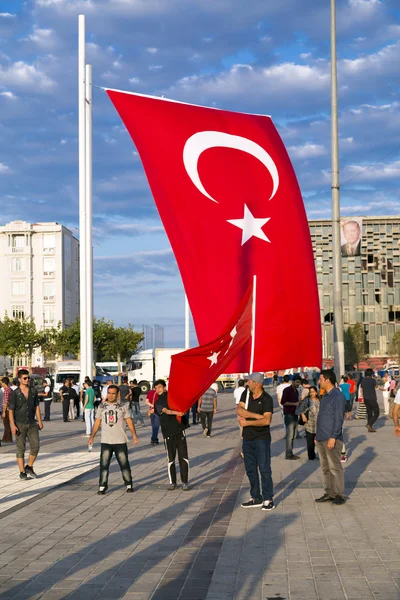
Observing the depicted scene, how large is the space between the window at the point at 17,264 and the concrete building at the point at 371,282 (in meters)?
37.4

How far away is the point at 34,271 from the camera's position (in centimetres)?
11531

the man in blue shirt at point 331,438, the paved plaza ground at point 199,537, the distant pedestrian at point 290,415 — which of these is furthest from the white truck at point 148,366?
the man in blue shirt at point 331,438

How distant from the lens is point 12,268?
115m

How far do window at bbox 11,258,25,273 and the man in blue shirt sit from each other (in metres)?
106

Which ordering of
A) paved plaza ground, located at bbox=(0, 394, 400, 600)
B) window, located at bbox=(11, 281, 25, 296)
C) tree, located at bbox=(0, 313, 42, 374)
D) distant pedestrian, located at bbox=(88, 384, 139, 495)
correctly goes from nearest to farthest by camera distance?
paved plaza ground, located at bbox=(0, 394, 400, 600)
distant pedestrian, located at bbox=(88, 384, 139, 495)
tree, located at bbox=(0, 313, 42, 374)
window, located at bbox=(11, 281, 25, 296)

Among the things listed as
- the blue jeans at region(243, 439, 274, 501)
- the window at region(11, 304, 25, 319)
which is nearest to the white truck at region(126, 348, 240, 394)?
the blue jeans at region(243, 439, 274, 501)

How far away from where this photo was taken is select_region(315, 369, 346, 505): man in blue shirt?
1178 centimetres

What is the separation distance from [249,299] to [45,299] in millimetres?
106875

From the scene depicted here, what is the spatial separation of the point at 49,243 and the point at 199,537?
108 meters

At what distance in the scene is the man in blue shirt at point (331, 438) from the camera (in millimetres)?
11781

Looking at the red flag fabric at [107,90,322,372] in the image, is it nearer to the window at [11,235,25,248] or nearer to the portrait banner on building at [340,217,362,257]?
the portrait banner on building at [340,217,362,257]

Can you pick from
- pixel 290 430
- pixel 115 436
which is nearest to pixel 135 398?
pixel 290 430

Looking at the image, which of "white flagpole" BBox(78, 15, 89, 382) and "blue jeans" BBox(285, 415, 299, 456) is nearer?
"blue jeans" BBox(285, 415, 299, 456)

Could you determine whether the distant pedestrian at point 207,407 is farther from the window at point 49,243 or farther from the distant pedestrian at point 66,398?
the window at point 49,243
